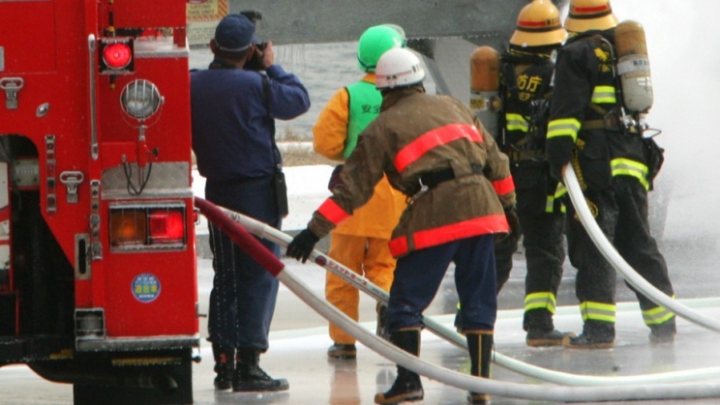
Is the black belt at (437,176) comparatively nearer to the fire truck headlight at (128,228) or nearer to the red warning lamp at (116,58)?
the fire truck headlight at (128,228)

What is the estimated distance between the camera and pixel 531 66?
805 cm

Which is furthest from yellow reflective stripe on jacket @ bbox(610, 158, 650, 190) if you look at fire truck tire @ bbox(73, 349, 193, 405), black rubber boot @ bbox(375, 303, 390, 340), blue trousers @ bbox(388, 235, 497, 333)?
fire truck tire @ bbox(73, 349, 193, 405)

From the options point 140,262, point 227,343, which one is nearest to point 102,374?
point 140,262

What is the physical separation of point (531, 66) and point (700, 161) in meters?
6.07

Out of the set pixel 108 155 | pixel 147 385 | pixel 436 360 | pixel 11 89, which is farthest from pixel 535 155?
pixel 11 89

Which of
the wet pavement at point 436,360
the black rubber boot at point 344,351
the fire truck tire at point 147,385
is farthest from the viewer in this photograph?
the black rubber boot at point 344,351

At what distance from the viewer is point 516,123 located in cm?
808

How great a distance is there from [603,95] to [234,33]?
200 centimetres

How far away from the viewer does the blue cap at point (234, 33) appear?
6648 mm

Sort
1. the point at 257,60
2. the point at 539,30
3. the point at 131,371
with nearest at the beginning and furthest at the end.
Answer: the point at 131,371 < the point at 257,60 < the point at 539,30

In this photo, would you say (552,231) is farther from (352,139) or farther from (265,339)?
(265,339)

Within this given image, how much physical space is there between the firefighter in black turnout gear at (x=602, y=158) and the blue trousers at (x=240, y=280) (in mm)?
1624

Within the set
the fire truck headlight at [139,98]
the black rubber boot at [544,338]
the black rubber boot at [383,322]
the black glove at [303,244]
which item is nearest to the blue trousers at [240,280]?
the black rubber boot at [383,322]

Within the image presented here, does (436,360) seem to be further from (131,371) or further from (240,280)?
(131,371)
